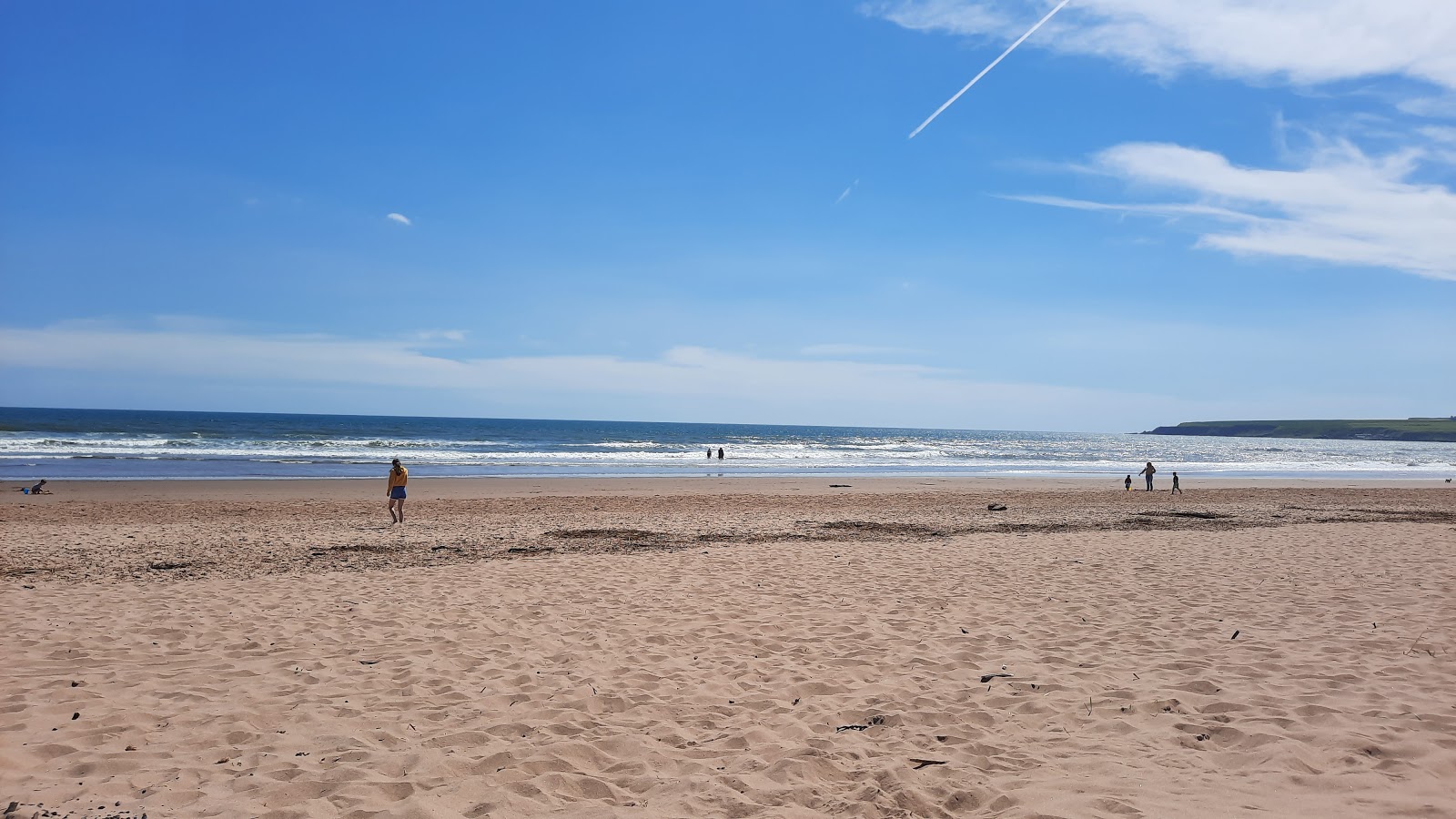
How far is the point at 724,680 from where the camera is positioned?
Result: 18.3 feet

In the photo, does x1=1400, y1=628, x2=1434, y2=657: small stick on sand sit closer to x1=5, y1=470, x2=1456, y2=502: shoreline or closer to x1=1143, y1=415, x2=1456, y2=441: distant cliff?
x1=5, y1=470, x2=1456, y2=502: shoreline

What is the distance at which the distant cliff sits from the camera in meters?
143

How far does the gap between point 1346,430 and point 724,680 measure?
183740mm

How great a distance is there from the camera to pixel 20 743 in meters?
4.26

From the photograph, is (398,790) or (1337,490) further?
(1337,490)

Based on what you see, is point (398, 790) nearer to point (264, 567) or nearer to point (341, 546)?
point (264, 567)

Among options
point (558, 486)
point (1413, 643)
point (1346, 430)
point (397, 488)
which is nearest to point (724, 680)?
point (1413, 643)

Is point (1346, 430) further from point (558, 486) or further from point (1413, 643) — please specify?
point (1413, 643)

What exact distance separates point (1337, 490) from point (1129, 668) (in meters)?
29.9

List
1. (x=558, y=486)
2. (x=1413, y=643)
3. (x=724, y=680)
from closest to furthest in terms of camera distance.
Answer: (x=724, y=680), (x=1413, y=643), (x=558, y=486)

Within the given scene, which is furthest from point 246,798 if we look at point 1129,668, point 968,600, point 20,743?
point 968,600

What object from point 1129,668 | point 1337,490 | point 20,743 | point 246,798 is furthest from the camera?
point 1337,490

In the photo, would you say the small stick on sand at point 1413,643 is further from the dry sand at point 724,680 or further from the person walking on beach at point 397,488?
the person walking on beach at point 397,488

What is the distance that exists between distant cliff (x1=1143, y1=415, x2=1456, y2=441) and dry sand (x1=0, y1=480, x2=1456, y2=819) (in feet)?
558
